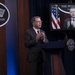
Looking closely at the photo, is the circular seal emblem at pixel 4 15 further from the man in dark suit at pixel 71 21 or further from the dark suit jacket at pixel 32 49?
the man in dark suit at pixel 71 21

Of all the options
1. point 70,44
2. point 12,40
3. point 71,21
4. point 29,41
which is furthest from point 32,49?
point 71,21

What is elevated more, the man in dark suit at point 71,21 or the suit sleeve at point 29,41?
the man in dark suit at point 71,21

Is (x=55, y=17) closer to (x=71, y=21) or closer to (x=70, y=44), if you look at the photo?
(x=71, y=21)

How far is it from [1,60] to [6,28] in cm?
66

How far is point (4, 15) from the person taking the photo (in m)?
4.94

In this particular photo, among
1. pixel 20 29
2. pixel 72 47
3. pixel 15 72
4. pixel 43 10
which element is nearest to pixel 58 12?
pixel 43 10

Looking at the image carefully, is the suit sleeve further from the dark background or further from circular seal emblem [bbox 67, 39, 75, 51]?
the dark background

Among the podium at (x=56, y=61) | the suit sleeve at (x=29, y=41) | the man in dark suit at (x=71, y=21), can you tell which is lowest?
the podium at (x=56, y=61)

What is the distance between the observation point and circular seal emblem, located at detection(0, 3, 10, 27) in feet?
16.0

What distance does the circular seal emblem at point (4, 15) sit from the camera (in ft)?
16.0

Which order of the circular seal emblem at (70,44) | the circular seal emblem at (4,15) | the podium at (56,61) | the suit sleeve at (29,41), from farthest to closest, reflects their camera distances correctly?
the circular seal emblem at (4,15)
the suit sleeve at (29,41)
the podium at (56,61)
the circular seal emblem at (70,44)

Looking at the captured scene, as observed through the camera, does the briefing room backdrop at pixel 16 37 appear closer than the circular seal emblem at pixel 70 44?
No

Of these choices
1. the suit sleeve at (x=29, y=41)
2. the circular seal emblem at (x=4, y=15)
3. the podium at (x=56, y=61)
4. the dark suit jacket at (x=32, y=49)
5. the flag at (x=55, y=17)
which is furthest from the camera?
the flag at (x=55, y=17)

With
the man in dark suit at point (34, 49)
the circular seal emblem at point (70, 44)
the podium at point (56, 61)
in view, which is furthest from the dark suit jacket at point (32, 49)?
the circular seal emblem at point (70, 44)
